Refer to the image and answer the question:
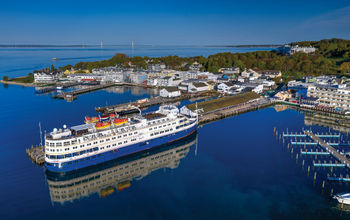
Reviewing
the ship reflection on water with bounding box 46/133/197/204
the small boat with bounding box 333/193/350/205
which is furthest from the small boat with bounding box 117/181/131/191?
the small boat with bounding box 333/193/350/205

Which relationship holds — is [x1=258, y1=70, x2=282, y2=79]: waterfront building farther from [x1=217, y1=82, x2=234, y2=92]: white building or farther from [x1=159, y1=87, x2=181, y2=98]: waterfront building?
[x1=159, y1=87, x2=181, y2=98]: waterfront building

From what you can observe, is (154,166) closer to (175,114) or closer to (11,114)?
(175,114)

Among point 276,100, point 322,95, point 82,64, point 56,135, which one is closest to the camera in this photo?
point 56,135

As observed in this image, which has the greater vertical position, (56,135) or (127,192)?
(56,135)

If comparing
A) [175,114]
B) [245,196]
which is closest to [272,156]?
[245,196]

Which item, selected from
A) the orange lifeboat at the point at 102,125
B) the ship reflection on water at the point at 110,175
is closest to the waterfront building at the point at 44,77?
the orange lifeboat at the point at 102,125

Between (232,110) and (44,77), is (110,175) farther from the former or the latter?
(44,77)

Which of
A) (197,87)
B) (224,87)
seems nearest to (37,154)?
(197,87)
